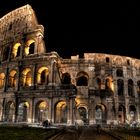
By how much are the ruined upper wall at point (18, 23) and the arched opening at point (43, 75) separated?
7.56 meters

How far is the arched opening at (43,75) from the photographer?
35.8 metres

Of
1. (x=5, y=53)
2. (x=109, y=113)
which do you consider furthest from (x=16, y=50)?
(x=109, y=113)

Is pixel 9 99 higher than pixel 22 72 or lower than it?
lower

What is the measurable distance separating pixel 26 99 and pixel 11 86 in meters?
5.17

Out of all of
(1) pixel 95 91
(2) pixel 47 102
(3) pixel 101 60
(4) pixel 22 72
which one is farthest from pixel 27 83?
(3) pixel 101 60

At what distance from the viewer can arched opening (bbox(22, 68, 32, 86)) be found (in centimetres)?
3661

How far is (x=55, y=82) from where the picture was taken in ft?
110

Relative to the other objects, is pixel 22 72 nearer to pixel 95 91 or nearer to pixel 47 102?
pixel 47 102

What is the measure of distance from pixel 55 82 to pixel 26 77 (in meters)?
6.36

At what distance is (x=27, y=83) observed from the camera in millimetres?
37094

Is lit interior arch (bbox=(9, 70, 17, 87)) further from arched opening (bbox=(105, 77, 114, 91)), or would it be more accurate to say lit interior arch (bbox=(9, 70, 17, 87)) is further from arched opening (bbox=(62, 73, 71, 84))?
arched opening (bbox=(105, 77, 114, 91))

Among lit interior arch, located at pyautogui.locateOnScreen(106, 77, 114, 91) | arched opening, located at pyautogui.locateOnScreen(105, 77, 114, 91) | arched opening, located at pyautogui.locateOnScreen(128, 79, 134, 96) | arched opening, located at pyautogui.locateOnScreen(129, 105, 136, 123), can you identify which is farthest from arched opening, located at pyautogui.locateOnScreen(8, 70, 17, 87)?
arched opening, located at pyautogui.locateOnScreen(129, 105, 136, 123)

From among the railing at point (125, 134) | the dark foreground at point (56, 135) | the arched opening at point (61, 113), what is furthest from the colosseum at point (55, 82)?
the dark foreground at point (56, 135)

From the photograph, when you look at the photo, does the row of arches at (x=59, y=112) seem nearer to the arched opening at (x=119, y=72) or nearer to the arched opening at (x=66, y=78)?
the arched opening at (x=66, y=78)
